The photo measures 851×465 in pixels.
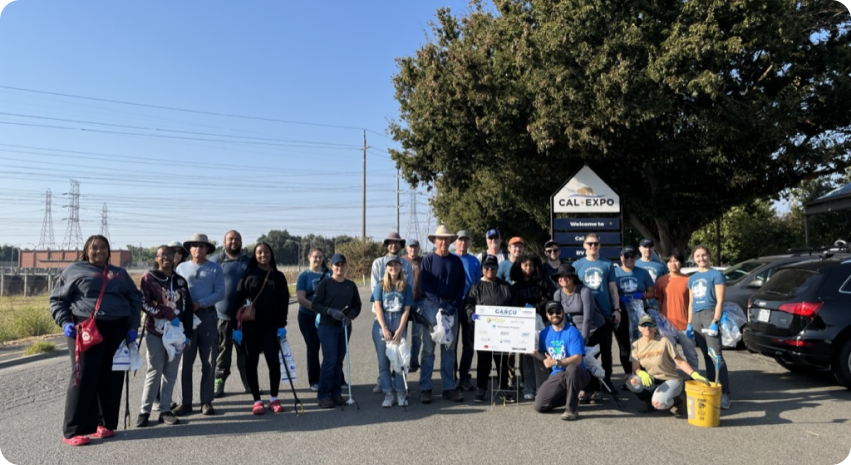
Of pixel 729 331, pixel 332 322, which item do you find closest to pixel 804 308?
pixel 729 331

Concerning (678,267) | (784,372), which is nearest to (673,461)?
(678,267)

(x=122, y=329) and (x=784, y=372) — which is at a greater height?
(x=122, y=329)

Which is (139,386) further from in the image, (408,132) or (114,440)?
(408,132)

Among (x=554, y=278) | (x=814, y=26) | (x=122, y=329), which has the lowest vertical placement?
(x=122, y=329)

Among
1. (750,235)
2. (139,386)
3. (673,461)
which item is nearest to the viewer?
(673,461)

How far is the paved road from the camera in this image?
511 centimetres

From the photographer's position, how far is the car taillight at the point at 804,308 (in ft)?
24.5

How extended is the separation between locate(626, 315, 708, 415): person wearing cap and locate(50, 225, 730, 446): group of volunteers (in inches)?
0.6

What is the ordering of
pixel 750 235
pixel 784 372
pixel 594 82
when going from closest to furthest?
pixel 784 372 → pixel 594 82 → pixel 750 235

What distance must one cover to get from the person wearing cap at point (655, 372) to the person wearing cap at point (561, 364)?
571 millimetres

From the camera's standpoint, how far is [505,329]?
684 cm

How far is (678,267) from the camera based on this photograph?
24.5ft

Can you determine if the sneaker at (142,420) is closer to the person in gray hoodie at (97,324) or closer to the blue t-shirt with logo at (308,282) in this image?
the person in gray hoodie at (97,324)

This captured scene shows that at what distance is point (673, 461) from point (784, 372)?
5.05 meters
